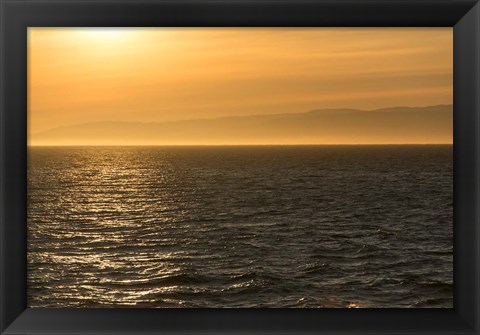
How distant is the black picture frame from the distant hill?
5307 cm

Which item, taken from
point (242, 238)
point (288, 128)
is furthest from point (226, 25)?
point (288, 128)

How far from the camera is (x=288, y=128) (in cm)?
6116

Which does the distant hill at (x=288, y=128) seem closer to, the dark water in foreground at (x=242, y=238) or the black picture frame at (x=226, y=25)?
the dark water in foreground at (x=242, y=238)

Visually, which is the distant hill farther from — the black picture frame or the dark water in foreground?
the black picture frame

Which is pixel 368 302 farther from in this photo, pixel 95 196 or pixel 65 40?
pixel 65 40

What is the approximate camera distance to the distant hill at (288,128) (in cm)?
5594

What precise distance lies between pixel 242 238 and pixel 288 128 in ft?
126

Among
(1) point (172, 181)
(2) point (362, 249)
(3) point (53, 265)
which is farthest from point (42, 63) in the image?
(2) point (362, 249)

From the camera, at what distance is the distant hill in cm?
5594

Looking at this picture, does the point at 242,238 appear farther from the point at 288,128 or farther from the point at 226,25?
the point at 288,128

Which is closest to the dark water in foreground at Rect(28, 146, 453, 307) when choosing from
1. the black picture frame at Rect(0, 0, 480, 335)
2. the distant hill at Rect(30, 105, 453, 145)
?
the black picture frame at Rect(0, 0, 480, 335)

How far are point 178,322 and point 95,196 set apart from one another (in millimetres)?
33116

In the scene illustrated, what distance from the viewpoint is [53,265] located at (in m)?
21.6

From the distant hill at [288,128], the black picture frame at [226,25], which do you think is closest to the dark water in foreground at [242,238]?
the black picture frame at [226,25]
